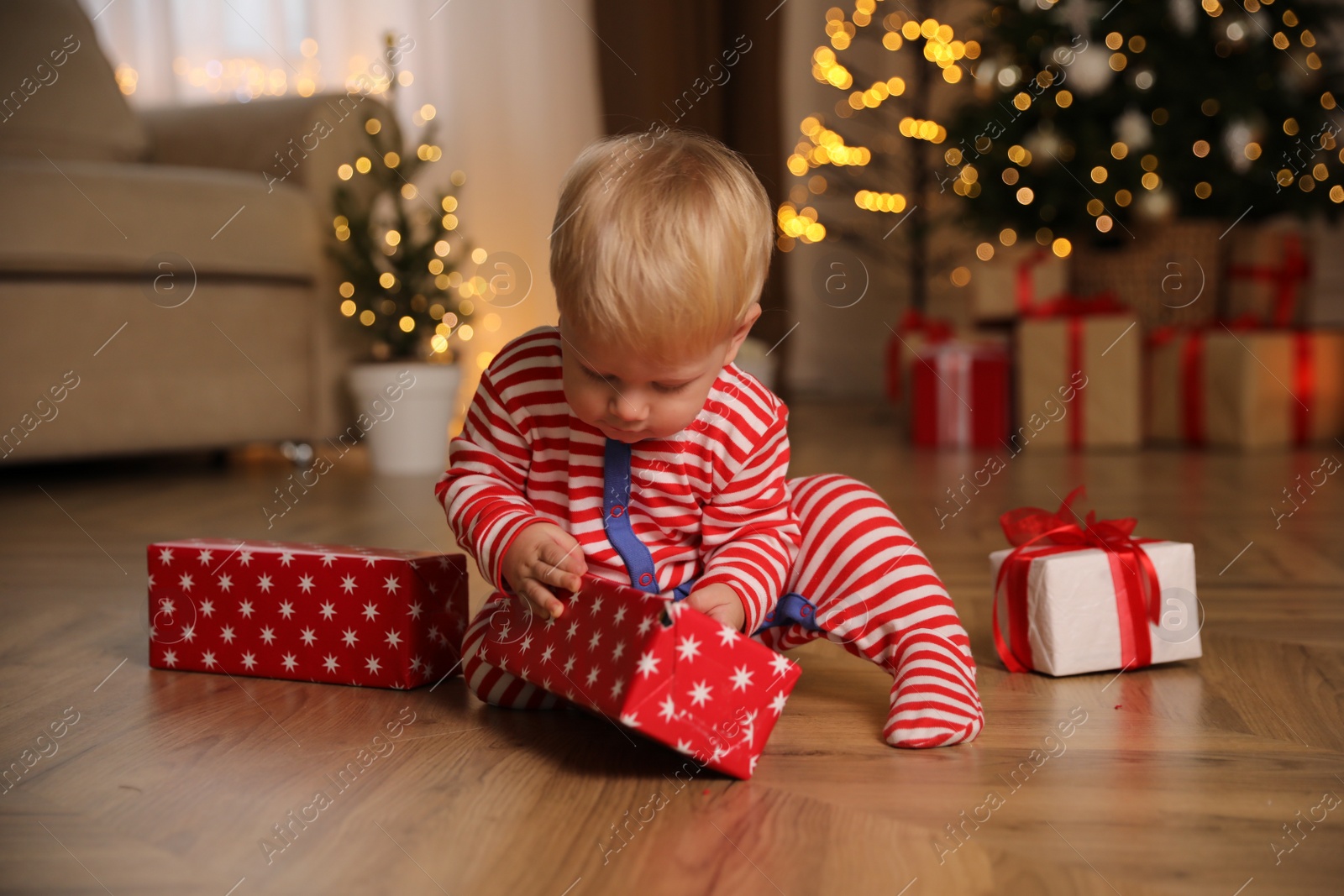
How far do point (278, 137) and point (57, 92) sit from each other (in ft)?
1.43

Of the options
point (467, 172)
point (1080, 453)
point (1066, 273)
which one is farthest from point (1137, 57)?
point (467, 172)

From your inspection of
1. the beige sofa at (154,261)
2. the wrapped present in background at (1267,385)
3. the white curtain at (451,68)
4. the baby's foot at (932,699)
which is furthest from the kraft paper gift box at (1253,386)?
the baby's foot at (932,699)

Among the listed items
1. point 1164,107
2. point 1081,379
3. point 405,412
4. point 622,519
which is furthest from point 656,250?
point 1164,107

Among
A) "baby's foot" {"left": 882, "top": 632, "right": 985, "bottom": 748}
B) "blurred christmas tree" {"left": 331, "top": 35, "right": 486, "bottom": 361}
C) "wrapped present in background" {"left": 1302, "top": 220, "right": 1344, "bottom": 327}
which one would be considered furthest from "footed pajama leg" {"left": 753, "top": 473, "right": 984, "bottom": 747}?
"wrapped present in background" {"left": 1302, "top": 220, "right": 1344, "bottom": 327}

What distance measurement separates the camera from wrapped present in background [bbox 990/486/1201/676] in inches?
33.9

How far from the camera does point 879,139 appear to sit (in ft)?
12.3

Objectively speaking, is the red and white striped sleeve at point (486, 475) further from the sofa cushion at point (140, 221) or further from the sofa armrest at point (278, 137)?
the sofa armrest at point (278, 137)

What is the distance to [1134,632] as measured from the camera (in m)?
0.88

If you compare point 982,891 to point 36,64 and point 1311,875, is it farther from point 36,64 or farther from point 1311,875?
point 36,64

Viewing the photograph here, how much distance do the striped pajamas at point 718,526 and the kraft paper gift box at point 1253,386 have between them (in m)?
1.79

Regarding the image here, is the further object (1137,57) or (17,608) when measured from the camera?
(1137,57)

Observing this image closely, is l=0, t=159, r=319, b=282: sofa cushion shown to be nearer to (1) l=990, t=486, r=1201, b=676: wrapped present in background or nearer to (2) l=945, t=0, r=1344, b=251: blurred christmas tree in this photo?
(2) l=945, t=0, r=1344, b=251: blurred christmas tree

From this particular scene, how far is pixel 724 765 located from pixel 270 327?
1684 millimetres

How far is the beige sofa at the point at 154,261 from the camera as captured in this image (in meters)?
1.89
